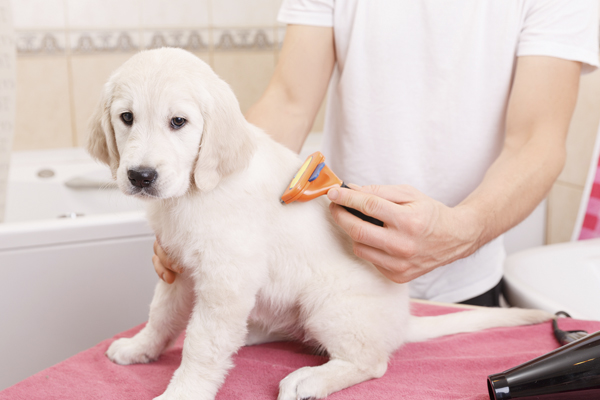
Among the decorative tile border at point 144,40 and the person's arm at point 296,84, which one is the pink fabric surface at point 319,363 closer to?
the person's arm at point 296,84

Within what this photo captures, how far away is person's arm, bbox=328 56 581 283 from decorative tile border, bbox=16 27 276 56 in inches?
90.2

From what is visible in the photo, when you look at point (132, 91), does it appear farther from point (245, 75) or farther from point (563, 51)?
point (245, 75)

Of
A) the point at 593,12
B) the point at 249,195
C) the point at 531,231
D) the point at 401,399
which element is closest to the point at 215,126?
the point at 249,195

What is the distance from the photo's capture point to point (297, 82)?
4.26 ft

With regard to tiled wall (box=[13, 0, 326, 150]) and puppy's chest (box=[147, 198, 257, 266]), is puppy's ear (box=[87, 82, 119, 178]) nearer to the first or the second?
puppy's chest (box=[147, 198, 257, 266])

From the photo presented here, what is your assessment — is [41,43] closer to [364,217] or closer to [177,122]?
[177,122]

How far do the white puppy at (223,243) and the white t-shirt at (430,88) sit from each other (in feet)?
1.43

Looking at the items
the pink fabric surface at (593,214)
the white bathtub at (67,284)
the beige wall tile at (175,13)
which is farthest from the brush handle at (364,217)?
the beige wall tile at (175,13)

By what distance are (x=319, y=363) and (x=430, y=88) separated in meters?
0.74

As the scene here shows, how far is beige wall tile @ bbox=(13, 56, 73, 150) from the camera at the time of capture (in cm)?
280

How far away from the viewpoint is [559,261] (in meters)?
1.66

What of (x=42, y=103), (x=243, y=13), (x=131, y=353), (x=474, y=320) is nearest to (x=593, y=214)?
(x=474, y=320)

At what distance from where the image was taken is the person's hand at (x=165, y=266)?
909mm

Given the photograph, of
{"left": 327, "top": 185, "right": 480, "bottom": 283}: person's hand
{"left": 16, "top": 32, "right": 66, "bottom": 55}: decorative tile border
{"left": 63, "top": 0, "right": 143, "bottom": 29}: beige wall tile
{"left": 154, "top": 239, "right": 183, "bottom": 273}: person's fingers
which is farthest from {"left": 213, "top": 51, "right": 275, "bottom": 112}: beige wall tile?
{"left": 327, "top": 185, "right": 480, "bottom": 283}: person's hand
